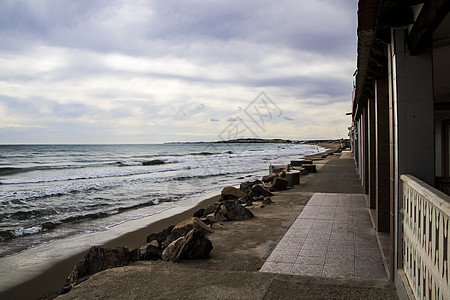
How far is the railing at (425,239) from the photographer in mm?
2369

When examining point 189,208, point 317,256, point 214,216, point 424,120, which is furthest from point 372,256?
point 189,208

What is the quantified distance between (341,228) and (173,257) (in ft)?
11.7

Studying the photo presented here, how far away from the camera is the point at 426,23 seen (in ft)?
10.3

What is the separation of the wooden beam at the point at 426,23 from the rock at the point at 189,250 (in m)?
4.04

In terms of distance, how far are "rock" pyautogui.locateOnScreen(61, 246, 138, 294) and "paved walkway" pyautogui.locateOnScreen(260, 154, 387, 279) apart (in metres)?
2.22

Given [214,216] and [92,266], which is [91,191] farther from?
[92,266]

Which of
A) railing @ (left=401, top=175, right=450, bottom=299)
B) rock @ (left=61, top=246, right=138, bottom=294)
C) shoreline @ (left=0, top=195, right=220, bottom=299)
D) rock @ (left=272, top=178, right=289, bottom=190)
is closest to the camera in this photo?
railing @ (left=401, top=175, right=450, bottom=299)

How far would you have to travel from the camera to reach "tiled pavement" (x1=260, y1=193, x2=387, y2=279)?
5.08 meters

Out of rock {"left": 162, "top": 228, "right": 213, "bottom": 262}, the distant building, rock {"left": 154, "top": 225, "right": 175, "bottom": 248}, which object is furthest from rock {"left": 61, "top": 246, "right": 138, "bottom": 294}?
the distant building

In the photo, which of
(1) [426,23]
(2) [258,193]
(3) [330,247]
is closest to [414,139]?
(1) [426,23]

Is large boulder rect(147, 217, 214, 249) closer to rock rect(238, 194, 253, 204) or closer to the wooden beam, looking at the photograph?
rock rect(238, 194, 253, 204)

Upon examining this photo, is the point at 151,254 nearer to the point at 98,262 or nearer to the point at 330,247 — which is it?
the point at 98,262

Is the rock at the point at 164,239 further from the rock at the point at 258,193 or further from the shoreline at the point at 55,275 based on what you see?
the rock at the point at 258,193

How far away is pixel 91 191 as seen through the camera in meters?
17.9
